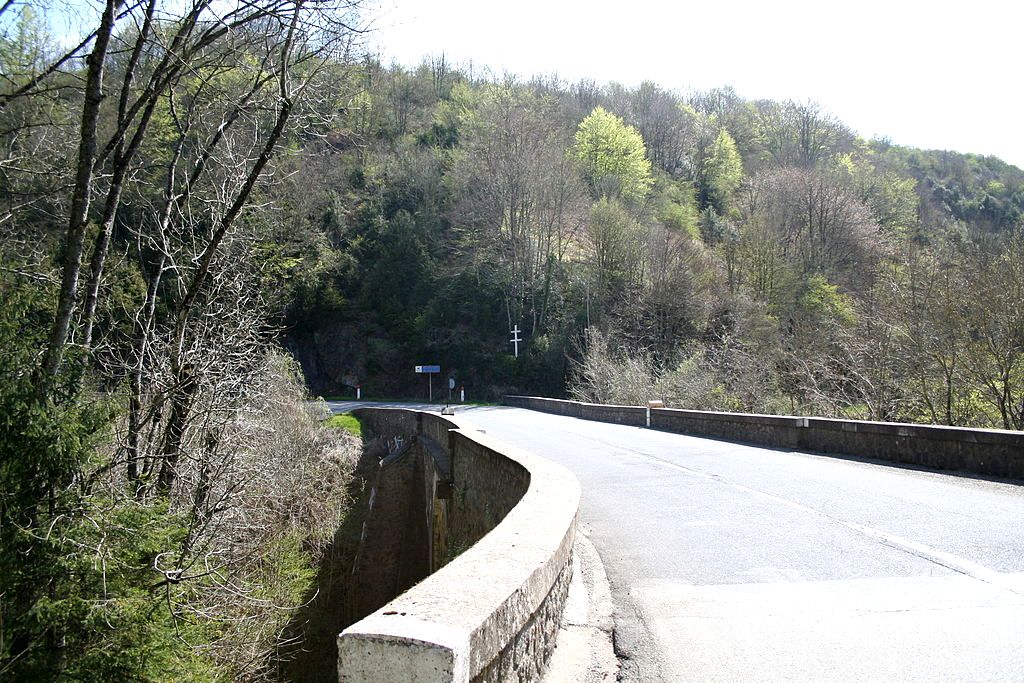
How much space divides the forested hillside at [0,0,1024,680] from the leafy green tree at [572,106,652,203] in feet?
1.04

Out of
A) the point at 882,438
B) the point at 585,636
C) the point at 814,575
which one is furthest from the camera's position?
the point at 882,438

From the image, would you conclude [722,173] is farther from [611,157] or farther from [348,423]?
[348,423]

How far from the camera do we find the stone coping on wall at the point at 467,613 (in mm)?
2354

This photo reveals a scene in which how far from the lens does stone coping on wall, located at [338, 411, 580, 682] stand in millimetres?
2354

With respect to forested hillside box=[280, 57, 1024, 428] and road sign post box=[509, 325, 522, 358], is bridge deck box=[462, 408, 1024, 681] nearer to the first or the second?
forested hillside box=[280, 57, 1024, 428]

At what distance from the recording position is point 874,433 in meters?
14.4

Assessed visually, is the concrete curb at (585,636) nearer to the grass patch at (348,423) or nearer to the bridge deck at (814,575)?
the bridge deck at (814,575)

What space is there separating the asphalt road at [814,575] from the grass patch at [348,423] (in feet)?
72.9

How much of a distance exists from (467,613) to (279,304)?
98.0 feet

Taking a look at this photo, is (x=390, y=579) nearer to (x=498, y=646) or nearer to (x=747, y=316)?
(x=498, y=646)

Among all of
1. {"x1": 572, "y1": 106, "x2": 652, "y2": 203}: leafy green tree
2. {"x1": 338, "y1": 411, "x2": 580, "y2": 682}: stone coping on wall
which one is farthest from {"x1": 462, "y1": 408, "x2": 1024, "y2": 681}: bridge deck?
{"x1": 572, "y1": 106, "x2": 652, "y2": 203}: leafy green tree

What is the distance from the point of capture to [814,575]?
5.97 meters

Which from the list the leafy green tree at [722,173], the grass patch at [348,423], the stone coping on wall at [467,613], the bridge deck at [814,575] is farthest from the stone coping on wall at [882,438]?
the leafy green tree at [722,173]

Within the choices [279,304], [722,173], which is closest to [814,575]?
[279,304]
